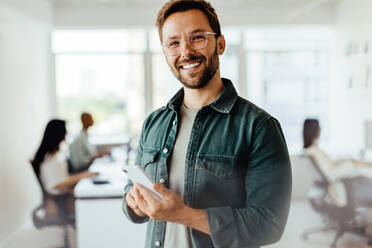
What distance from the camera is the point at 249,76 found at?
234 centimetres

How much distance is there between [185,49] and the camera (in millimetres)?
818

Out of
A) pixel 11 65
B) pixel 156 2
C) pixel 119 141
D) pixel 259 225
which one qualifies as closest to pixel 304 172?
pixel 119 141

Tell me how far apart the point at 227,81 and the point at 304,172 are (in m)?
1.77

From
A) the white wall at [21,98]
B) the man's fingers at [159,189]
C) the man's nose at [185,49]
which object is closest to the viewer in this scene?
the man's fingers at [159,189]

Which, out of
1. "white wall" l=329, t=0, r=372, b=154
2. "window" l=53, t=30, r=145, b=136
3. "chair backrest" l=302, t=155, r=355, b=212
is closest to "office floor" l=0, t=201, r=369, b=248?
"chair backrest" l=302, t=155, r=355, b=212

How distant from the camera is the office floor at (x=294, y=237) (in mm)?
2191

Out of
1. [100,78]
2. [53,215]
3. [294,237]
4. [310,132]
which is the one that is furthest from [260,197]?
[100,78]

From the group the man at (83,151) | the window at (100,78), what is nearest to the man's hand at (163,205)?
the window at (100,78)

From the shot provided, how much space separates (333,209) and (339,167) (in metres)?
0.30

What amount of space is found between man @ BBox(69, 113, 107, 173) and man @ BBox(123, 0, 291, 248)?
1.47m

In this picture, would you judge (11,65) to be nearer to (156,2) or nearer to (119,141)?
(119,141)

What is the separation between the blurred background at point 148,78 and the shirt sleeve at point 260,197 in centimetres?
135

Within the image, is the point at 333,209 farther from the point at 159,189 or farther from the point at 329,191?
the point at 159,189

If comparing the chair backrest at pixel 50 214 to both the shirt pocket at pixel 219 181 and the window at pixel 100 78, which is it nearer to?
the window at pixel 100 78
